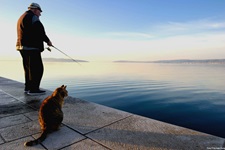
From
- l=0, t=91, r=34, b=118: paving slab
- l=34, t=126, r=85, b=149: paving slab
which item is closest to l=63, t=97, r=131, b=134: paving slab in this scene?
l=34, t=126, r=85, b=149: paving slab

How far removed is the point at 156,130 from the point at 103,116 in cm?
111

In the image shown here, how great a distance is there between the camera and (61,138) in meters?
2.50

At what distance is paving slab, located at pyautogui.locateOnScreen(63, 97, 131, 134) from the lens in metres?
2.96

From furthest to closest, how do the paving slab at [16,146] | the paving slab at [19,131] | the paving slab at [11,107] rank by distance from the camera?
the paving slab at [11,107]
the paving slab at [19,131]
the paving slab at [16,146]

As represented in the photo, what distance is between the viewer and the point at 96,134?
2.65 meters

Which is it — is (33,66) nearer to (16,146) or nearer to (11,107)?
(11,107)

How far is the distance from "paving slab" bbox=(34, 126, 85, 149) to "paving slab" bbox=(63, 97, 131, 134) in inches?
6.2

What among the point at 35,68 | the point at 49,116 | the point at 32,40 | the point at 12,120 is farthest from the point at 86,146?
the point at 32,40

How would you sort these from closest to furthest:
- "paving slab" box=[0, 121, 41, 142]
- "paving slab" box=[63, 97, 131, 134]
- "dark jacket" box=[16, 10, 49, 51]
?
"paving slab" box=[0, 121, 41, 142], "paving slab" box=[63, 97, 131, 134], "dark jacket" box=[16, 10, 49, 51]

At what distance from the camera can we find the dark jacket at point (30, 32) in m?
4.74

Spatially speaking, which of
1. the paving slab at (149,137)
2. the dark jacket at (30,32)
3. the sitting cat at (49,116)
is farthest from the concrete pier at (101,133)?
the dark jacket at (30,32)

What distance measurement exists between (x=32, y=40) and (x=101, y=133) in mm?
3600

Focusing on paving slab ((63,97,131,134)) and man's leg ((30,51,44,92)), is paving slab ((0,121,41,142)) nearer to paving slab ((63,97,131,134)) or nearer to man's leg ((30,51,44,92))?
paving slab ((63,97,131,134))

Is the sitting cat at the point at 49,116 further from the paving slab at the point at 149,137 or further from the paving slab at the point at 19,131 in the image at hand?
the paving slab at the point at 149,137
